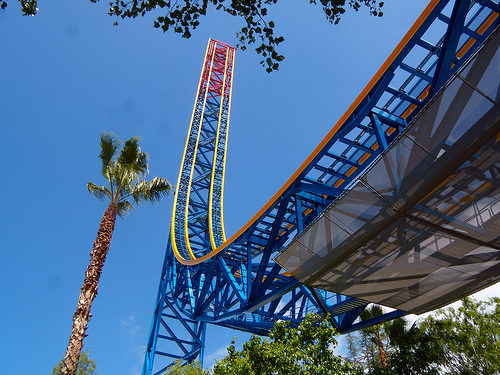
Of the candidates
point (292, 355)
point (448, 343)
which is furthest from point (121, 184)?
point (448, 343)

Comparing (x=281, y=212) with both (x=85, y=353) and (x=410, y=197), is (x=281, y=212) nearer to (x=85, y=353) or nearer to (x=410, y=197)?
(x=410, y=197)

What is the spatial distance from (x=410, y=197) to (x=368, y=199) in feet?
2.49

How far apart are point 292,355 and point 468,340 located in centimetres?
714

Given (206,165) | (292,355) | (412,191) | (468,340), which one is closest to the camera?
(412,191)

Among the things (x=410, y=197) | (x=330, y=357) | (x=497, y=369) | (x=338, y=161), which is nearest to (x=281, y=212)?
(x=338, y=161)

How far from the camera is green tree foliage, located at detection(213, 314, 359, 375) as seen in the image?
10227 mm

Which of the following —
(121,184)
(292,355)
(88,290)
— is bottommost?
(292,355)

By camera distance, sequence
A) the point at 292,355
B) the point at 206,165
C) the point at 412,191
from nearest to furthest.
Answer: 1. the point at 412,191
2. the point at 292,355
3. the point at 206,165

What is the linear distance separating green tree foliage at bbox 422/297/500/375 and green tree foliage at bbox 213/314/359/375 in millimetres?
4521

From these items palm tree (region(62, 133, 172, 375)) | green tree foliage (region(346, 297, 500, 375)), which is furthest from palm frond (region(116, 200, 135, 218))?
green tree foliage (region(346, 297, 500, 375))

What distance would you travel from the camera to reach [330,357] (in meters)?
10.5

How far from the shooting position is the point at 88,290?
9625 millimetres

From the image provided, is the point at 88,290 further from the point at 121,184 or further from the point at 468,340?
the point at 468,340

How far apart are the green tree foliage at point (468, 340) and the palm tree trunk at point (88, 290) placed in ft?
33.8
